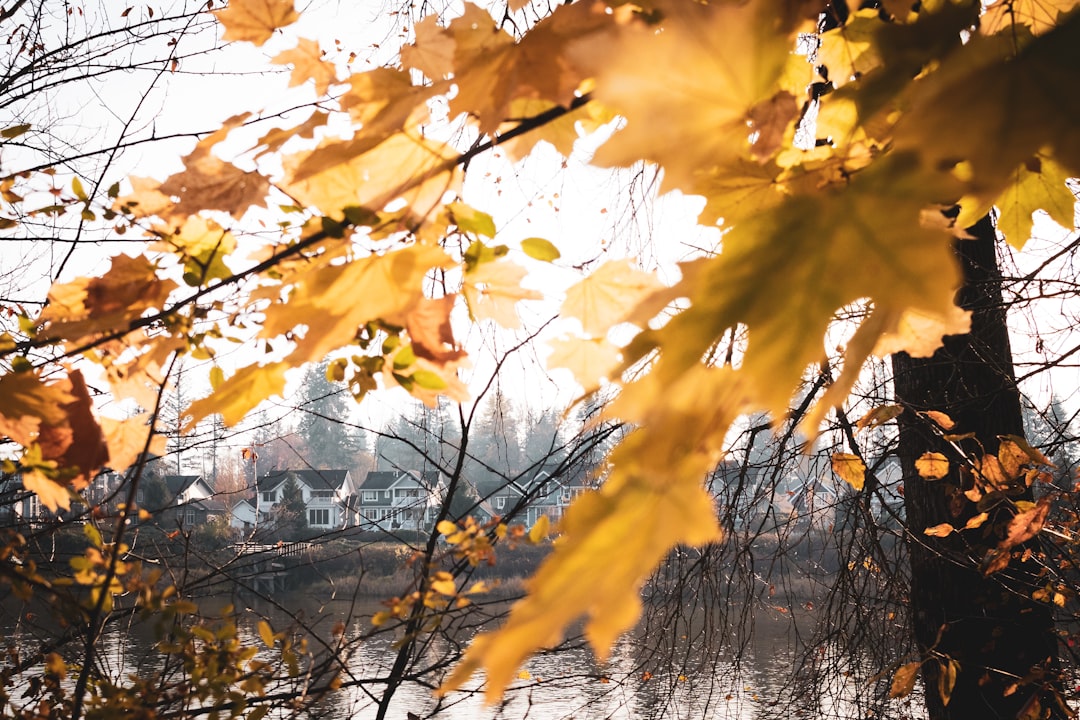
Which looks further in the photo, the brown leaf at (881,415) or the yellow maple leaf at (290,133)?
the brown leaf at (881,415)

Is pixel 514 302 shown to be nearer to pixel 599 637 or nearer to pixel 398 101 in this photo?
pixel 398 101

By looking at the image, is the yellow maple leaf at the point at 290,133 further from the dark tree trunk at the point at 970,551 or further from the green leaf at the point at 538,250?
the dark tree trunk at the point at 970,551

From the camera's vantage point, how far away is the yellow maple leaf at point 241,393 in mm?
684

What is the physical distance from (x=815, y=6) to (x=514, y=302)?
0.47m

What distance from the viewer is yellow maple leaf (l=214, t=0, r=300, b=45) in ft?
2.35

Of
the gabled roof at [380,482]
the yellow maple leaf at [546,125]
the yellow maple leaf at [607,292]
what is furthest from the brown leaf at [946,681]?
the gabled roof at [380,482]

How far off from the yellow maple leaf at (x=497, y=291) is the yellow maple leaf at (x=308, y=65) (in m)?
0.24

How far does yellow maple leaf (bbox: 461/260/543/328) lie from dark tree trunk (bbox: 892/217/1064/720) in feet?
5.32

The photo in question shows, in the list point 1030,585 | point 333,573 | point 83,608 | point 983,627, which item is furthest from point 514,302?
point 333,573

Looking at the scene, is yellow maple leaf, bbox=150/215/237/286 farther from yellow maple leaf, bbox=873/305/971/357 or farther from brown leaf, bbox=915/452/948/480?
brown leaf, bbox=915/452/948/480

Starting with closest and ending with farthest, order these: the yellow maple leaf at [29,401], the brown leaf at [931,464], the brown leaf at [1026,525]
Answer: the yellow maple leaf at [29,401] < the brown leaf at [1026,525] < the brown leaf at [931,464]

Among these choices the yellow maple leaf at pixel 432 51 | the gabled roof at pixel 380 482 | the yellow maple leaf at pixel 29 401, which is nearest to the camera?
the yellow maple leaf at pixel 432 51

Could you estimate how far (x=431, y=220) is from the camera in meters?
0.66

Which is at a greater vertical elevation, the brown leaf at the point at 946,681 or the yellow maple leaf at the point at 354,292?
the yellow maple leaf at the point at 354,292
